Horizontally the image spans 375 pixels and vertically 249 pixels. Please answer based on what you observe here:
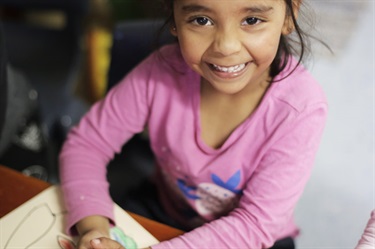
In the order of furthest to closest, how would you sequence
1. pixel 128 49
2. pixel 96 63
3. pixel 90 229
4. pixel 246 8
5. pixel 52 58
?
pixel 96 63, pixel 52 58, pixel 128 49, pixel 90 229, pixel 246 8

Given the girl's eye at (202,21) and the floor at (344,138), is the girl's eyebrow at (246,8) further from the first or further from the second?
the floor at (344,138)

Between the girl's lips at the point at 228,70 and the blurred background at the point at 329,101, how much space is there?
0.12 m

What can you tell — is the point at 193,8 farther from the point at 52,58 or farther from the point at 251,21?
the point at 52,58

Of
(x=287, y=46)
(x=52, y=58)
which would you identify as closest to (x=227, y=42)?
(x=287, y=46)

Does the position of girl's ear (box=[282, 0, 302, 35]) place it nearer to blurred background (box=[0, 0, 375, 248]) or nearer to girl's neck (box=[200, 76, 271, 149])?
blurred background (box=[0, 0, 375, 248])

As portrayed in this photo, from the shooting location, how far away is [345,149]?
33.2 inches

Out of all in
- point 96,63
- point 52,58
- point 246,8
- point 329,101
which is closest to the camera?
point 246,8

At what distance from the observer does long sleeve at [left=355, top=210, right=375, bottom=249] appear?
25.4 inches

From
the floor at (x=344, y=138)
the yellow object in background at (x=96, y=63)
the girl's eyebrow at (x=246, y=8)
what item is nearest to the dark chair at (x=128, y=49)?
the girl's eyebrow at (x=246, y=8)

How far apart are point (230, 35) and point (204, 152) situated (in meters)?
0.24

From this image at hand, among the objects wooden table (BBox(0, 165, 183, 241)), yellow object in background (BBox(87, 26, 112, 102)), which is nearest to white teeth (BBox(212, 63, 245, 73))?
wooden table (BBox(0, 165, 183, 241))

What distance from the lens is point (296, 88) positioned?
0.71 meters

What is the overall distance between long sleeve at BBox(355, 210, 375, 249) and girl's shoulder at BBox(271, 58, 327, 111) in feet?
0.62

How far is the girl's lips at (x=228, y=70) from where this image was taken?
661 mm
